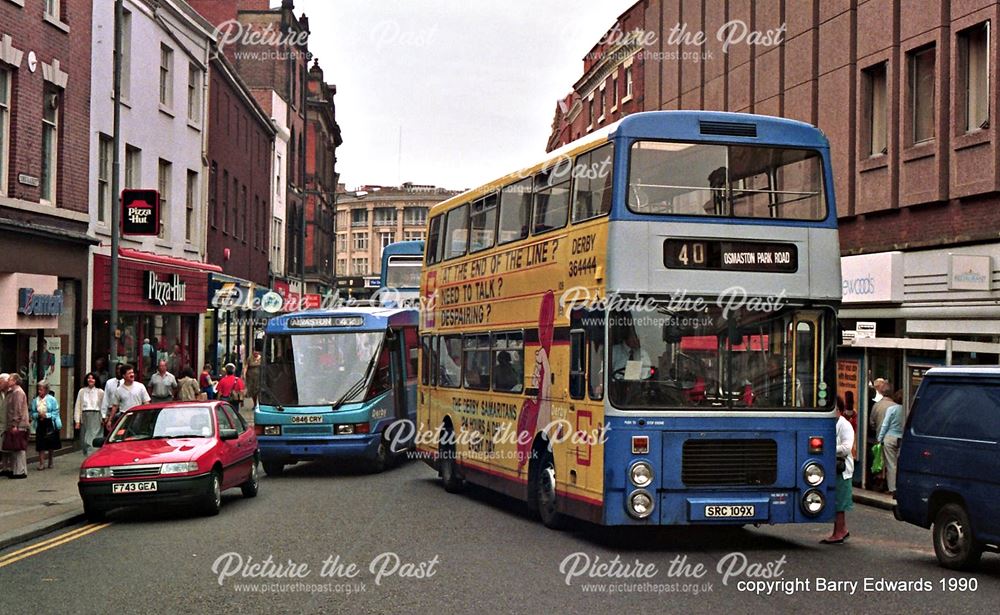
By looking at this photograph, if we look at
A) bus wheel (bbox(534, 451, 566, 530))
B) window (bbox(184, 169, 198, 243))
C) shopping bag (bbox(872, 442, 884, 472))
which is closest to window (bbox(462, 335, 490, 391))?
bus wheel (bbox(534, 451, 566, 530))

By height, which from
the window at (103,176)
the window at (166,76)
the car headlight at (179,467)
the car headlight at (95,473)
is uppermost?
the window at (166,76)

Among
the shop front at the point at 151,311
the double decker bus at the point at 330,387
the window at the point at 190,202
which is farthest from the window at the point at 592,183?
the window at the point at 190,202

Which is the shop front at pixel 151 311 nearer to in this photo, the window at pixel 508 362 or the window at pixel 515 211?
the window at pixel 508 362

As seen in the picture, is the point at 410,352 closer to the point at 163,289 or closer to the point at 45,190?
the point at 45,190

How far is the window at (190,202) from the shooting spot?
3744cm

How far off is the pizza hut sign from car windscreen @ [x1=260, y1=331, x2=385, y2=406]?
28.4 feet

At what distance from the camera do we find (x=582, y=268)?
538 inches

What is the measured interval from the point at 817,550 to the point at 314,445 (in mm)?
11406

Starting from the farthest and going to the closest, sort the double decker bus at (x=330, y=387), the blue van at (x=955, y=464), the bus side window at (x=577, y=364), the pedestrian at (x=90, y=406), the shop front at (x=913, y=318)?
the pedestrian at (x=90, y=406) < the double decker bus at (x=330, y=387) < the shop front at (x=913, y=318) < the bus side window at (x=577, y=364) < the blue van at (x=955, y=464)

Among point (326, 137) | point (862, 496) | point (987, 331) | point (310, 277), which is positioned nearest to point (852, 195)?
point (987, 331)

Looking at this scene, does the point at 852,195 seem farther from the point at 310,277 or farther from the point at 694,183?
the point at 310,277

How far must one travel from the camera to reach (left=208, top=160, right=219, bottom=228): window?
40.0 meters

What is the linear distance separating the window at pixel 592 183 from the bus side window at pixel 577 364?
1.30 m

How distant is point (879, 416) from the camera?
20047mm
